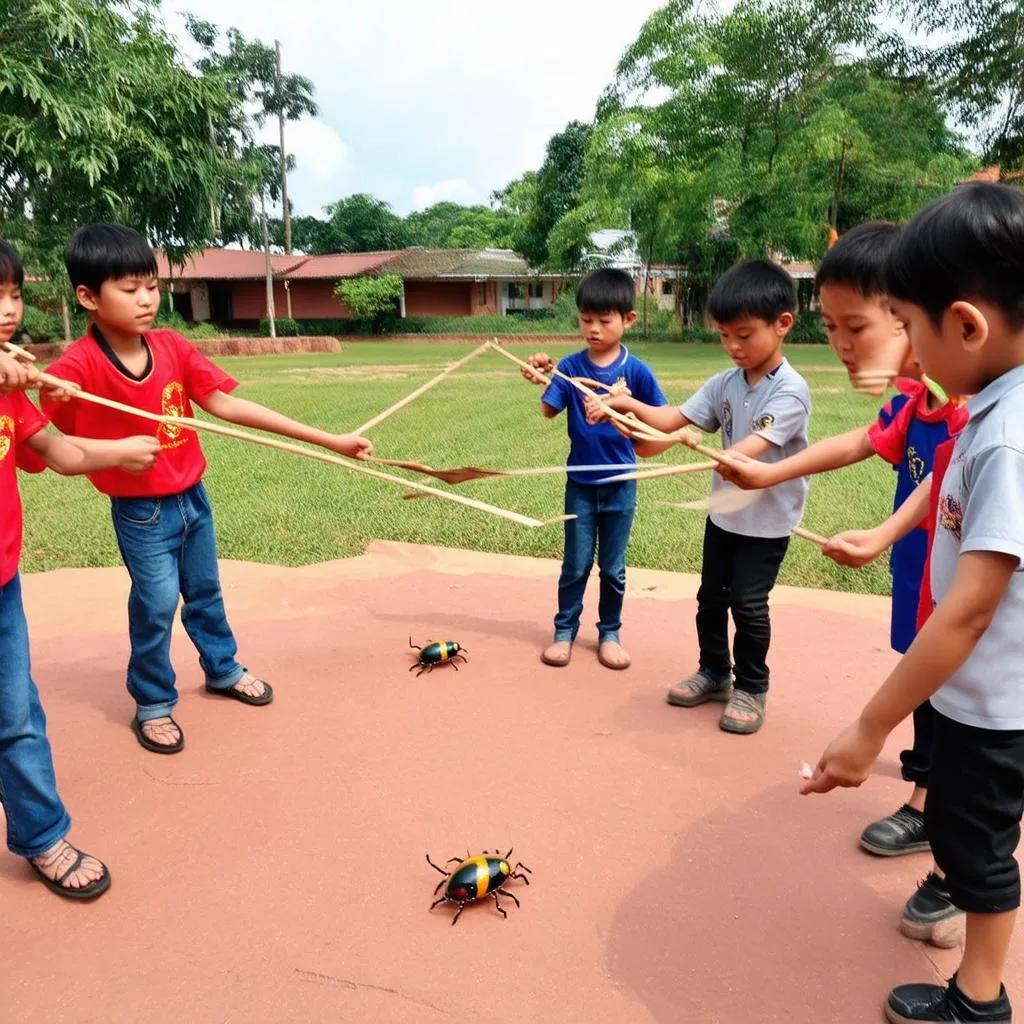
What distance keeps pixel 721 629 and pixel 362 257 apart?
129 feet

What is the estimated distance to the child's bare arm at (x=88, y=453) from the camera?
2441mm

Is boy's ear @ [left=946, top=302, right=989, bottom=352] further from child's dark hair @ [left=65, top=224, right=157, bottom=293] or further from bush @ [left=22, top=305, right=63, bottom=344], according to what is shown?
bush @ [left=22, top=305, right=63, bottom=344]

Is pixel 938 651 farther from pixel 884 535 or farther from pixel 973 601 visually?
pixel 884 535

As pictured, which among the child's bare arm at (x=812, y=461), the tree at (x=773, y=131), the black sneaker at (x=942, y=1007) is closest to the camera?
the black sneaker at (x=942, y=1007)

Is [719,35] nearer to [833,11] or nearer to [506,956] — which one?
[833,11]

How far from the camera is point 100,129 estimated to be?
1931cm

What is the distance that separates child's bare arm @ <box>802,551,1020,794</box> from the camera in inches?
56.8

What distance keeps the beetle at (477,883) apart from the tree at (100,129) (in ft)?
68.6

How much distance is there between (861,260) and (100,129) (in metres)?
21.2

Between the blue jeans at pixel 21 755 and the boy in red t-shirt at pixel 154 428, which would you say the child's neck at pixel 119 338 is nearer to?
the boy in red t-shirt at pixel 154 428

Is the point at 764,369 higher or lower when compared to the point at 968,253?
lower

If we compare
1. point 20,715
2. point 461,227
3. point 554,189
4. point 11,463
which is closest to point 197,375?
point 11,463

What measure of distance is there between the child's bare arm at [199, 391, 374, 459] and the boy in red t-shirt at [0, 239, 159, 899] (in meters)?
0.82

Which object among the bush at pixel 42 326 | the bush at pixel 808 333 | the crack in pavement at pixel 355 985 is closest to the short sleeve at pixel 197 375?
the crack in pavement at pixel 355 985
